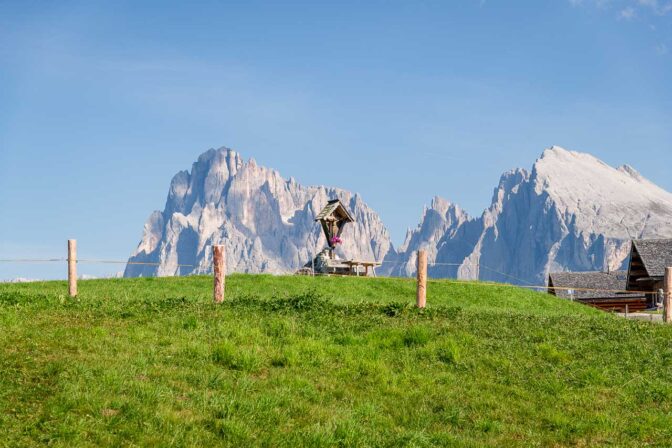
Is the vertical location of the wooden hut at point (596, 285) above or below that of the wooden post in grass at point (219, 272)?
below

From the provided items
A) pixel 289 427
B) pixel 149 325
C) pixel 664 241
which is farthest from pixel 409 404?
pixel 664 241

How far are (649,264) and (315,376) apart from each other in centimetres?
5409

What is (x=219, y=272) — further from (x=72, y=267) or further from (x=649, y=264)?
(x=649, y=264)

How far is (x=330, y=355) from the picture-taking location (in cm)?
1468

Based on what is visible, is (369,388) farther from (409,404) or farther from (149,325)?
(149,325)

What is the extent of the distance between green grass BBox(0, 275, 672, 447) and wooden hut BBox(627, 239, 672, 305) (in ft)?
140

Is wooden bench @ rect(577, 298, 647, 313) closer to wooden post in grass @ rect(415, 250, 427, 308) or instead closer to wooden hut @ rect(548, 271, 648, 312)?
wooden hut @ rect(548, 271, 648, 312)

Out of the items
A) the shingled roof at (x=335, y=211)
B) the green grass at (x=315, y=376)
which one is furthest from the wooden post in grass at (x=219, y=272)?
the shingled roof at (x=335, y=211)

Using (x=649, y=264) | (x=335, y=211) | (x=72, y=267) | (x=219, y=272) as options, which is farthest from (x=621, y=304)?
(x=72, y=267)

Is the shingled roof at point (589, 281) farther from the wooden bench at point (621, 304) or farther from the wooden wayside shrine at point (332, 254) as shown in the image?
the wooden wayside shrine at point (332, 254)

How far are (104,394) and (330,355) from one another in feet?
17.7

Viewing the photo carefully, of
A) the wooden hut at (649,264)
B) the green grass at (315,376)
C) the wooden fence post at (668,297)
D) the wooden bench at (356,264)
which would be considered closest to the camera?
the green grass at (315,376)

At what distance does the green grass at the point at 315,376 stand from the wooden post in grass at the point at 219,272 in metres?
0.86

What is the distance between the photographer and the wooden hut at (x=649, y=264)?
58.4 meters
